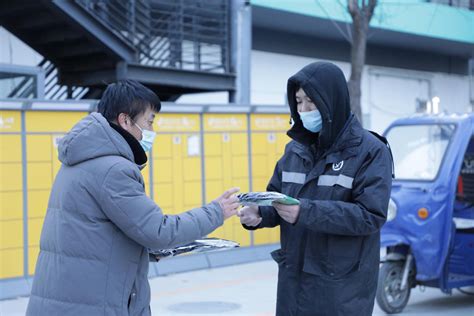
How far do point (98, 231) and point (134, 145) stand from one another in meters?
0.44

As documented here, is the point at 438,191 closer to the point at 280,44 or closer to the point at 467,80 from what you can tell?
the point at 280,44

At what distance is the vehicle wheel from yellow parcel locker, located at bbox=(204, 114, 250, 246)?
11.0ft

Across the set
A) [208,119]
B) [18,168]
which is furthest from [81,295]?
[208,119]

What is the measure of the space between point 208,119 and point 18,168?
284 cm

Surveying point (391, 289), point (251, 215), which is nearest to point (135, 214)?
point (251, 215)

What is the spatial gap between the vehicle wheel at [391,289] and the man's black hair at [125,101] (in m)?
4.53

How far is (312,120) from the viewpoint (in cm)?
357

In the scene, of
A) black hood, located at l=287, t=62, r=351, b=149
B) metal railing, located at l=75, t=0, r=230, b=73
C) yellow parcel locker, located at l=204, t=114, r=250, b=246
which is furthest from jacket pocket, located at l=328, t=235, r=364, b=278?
metal railing, located at l=75, t=0, r=230, b=73

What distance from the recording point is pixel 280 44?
1892 centimetres

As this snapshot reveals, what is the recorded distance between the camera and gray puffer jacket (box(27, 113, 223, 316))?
9.92ft

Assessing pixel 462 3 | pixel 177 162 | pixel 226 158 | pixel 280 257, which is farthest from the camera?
pixel 462 3

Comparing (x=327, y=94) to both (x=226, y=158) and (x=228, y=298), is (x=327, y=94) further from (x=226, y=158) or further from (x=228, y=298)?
(x=226, y=158)

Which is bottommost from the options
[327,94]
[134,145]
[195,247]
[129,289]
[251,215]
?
[129,289]

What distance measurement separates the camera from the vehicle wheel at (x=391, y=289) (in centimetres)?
722
